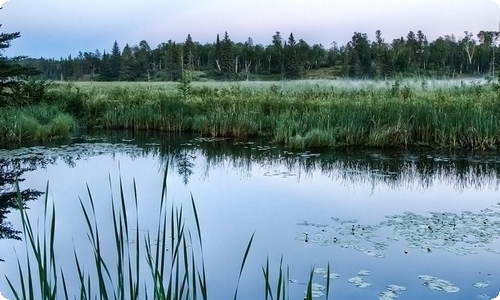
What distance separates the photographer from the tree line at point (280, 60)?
3186 cm

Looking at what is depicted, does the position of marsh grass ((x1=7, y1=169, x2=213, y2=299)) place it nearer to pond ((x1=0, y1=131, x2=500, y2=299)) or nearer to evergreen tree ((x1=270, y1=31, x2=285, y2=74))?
pond ((x1=0, y1=131, x2=500, y2=299))

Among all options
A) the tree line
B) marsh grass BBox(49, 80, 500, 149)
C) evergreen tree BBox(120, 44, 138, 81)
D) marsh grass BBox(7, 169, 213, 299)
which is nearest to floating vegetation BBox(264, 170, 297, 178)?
marsh grass BBox(49, 80, 500, 149)

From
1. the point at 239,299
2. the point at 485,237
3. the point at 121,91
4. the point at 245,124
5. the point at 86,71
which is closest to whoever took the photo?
the point at 239,299

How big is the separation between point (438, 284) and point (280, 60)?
136ft

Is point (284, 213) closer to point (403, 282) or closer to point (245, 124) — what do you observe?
point (403, 282)

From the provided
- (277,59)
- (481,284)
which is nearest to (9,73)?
(481,284)

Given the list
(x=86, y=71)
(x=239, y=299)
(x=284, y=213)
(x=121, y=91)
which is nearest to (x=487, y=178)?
(x=284, y=213)

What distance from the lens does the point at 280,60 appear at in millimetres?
44438

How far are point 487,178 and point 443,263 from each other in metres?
3.70

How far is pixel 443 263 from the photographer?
427 cm

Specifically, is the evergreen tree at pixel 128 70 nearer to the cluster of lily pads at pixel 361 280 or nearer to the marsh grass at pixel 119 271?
the marsh grass at pixel 119 271

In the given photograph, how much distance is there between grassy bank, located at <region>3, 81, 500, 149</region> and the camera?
392 inches

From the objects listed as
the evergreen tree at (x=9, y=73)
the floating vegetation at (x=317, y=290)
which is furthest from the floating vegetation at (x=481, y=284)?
the evergreen tree at (x=9, y=73)

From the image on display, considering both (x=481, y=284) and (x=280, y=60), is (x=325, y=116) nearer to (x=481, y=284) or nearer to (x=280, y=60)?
(x=481, y=284)
